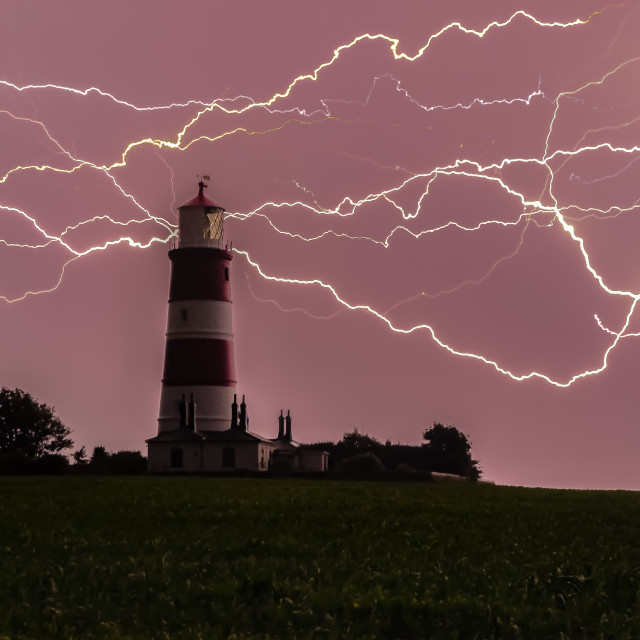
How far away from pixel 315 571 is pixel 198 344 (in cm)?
5563

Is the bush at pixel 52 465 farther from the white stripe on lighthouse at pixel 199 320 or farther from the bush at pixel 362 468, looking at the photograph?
the bush at pixel 362 468

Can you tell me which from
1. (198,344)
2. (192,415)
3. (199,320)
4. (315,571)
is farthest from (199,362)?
(315,571)

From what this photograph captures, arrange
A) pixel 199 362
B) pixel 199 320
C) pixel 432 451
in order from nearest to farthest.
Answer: pixel 199 362 → pixel 199 320 → pixel 432 451

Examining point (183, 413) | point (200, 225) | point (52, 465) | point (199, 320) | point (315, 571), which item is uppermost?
point (200, 225)

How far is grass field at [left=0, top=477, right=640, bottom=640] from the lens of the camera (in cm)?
1541

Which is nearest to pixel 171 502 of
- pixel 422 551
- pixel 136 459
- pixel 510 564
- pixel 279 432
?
pixel 422 551

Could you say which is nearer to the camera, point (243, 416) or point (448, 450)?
point (243, 416)

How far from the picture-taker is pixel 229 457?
72.5 meters

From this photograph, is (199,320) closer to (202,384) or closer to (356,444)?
(202,384)

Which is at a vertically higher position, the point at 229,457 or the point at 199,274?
the point at 199,274

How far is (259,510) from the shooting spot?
27266 millimetres

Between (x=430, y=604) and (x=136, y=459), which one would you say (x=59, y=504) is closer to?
(x=430, y=604)

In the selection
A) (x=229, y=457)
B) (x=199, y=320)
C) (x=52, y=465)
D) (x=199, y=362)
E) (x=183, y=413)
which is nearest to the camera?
(x=52, y=465)

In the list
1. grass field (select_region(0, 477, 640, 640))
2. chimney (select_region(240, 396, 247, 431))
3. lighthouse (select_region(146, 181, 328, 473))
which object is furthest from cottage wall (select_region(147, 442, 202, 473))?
grass field (select_region(0, 477, 640, 640))
